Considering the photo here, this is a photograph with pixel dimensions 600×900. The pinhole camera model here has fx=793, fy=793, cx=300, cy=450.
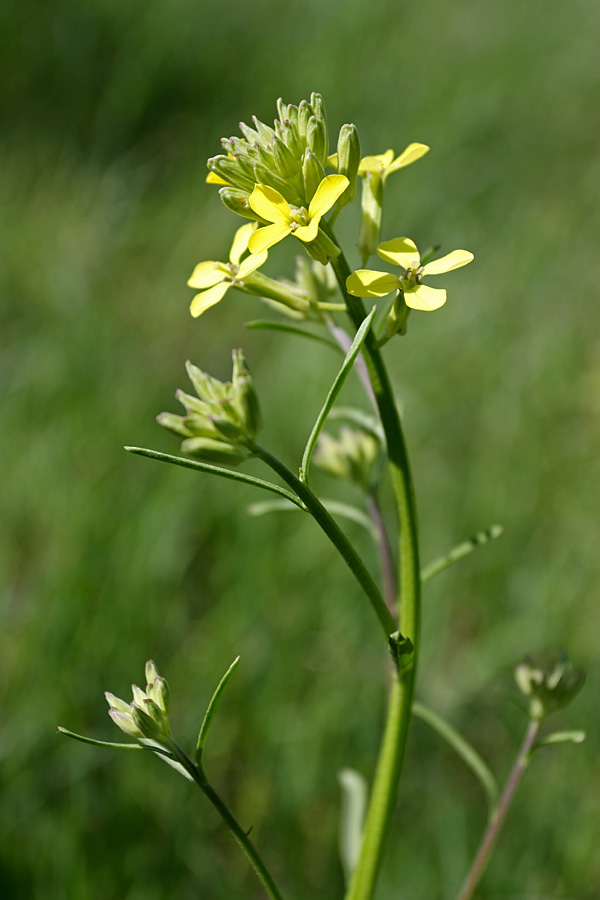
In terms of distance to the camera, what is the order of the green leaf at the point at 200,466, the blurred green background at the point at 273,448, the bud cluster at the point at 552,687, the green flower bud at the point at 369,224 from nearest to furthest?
the green leaf at the point at 200,466
the green flower bud at the point at 369,224
the bud cluster at the point at 552,687
the blurred green background at the point at 273,448

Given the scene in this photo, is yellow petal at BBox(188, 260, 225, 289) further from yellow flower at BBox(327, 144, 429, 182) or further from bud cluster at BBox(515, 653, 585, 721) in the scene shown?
bud cluster at BBox(515, 653, 585, 721)

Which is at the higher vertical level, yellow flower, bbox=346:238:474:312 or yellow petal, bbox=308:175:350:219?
yellow petal, bbox=308:175:350:219

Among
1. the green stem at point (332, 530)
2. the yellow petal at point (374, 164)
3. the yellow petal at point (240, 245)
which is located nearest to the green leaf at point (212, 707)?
the green stem at point (332, 530)

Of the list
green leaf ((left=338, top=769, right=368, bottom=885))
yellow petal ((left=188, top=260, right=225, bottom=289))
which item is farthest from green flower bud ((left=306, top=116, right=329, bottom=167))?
green leaf ((left=338, top=769, right=368, bottom=885))

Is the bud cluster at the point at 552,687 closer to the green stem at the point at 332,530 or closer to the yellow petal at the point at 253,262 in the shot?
the green stem at the point at 332,530

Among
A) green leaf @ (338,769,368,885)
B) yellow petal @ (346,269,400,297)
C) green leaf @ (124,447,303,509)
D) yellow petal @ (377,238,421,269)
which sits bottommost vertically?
green leaf @ (338,769,368,885)

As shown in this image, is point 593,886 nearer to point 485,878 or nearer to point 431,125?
point 485,878

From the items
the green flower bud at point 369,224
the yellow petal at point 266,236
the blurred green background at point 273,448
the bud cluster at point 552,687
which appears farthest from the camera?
the blurred green background at point 273,448
